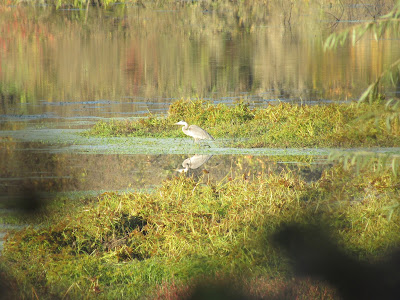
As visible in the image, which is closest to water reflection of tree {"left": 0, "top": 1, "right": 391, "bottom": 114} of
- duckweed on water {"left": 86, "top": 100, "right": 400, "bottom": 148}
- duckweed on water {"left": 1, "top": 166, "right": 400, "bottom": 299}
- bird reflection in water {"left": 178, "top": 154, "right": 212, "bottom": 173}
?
duckweed on water {"left": 86, "top": 100, "right": 400, "bottom": 148}

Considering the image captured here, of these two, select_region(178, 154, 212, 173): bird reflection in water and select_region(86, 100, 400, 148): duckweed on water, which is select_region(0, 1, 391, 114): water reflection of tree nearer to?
select_region(86, 100, 400, 148): duckweed on water

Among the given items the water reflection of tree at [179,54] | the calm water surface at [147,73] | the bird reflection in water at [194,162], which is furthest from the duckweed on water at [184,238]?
the water reflection of tree at [179,54]

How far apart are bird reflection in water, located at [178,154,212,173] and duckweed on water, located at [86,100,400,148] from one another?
3.29ft

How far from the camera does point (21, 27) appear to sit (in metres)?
61.6

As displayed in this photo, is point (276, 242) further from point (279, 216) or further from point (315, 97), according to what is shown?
point (315, 97)

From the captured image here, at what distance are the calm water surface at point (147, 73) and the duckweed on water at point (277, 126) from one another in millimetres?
1032

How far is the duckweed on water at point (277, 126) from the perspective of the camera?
13.8m

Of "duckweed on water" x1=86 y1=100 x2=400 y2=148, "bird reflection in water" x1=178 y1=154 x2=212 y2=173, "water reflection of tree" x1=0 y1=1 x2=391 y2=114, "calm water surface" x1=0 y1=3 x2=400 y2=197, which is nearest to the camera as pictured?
"bird reflection in water" x1=178 y1=154 x2=212 y2=173

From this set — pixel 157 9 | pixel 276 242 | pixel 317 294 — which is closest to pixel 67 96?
pixel 276 242

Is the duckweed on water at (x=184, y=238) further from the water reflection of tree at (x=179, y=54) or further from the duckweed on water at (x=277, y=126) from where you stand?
the water reflection of tree at (x=179, y=54)

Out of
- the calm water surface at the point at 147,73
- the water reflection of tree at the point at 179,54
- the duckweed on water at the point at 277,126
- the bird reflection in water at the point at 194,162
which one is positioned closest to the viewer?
the bird reflection in water at the point at 194,162

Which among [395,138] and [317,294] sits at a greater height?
[317,294]

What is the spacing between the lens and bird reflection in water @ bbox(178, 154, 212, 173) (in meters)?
12.1

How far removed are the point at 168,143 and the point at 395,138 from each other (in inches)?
169
